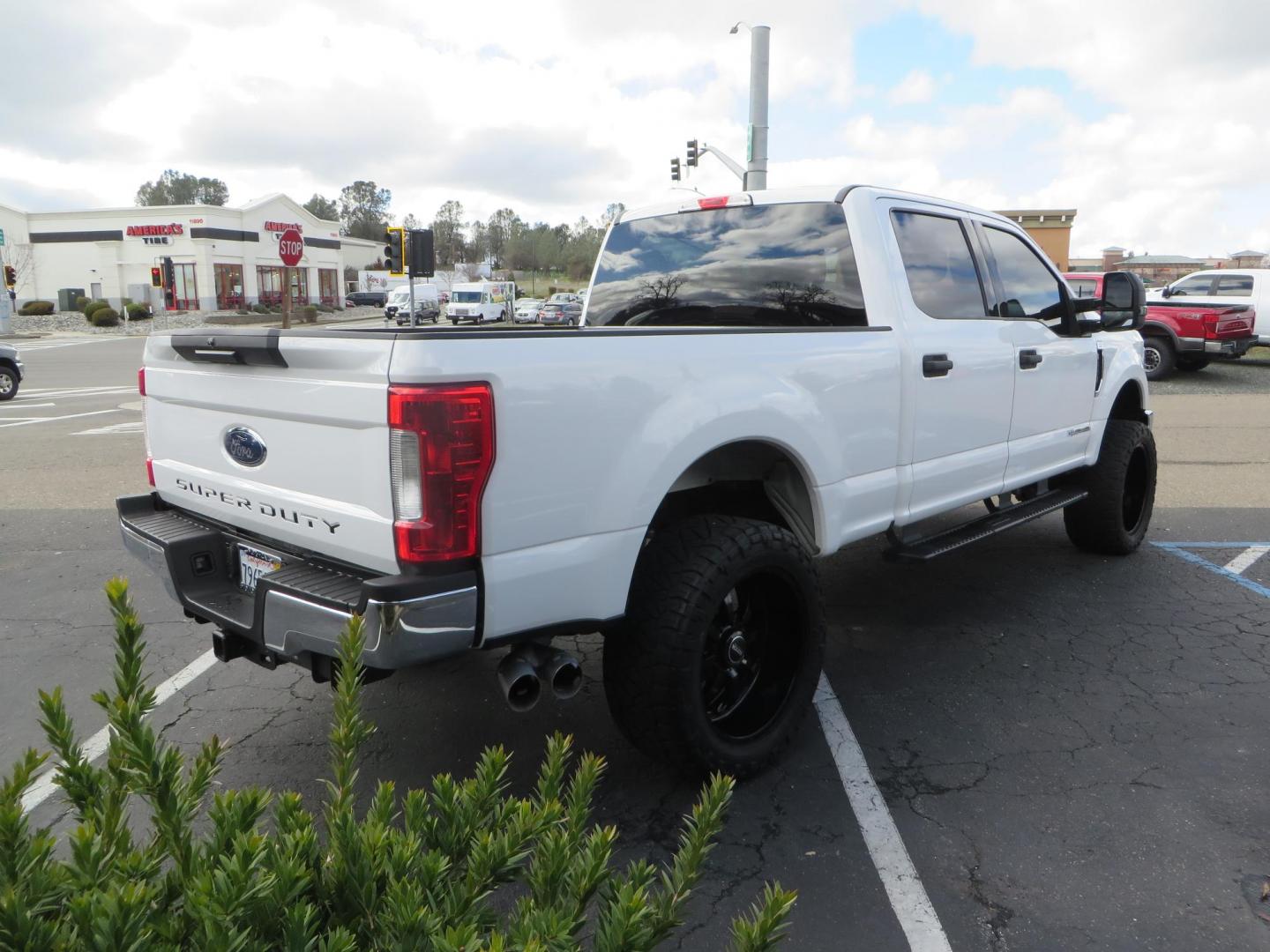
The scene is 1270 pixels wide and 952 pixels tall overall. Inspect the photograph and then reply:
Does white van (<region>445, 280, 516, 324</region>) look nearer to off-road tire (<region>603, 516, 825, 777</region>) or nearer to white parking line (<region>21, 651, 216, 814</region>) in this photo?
white parking line (<region>21, 651, 216, 814</region>)

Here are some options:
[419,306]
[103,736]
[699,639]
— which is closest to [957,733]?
[699,639]

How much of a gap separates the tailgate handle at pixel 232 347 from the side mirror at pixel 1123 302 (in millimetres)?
4426

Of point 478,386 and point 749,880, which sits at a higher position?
point 478,386

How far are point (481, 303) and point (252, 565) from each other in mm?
48959

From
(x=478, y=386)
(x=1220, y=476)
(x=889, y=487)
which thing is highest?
(x=478, y=386)

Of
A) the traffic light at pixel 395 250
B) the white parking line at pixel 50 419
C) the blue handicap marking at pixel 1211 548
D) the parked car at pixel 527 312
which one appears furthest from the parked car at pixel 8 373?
the parked car at pixel 527 312

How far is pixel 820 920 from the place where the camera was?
260 cm

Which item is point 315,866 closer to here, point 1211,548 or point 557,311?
point 1211,548

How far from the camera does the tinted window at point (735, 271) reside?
13.6ft

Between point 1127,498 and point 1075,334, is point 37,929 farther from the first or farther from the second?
point 1127,498

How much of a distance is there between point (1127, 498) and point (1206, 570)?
0.67 meters

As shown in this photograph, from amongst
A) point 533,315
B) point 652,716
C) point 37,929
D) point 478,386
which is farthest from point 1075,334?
point 533,315

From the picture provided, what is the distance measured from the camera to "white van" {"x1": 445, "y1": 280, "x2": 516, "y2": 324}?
49.1 meters

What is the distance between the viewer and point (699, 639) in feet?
9.75
